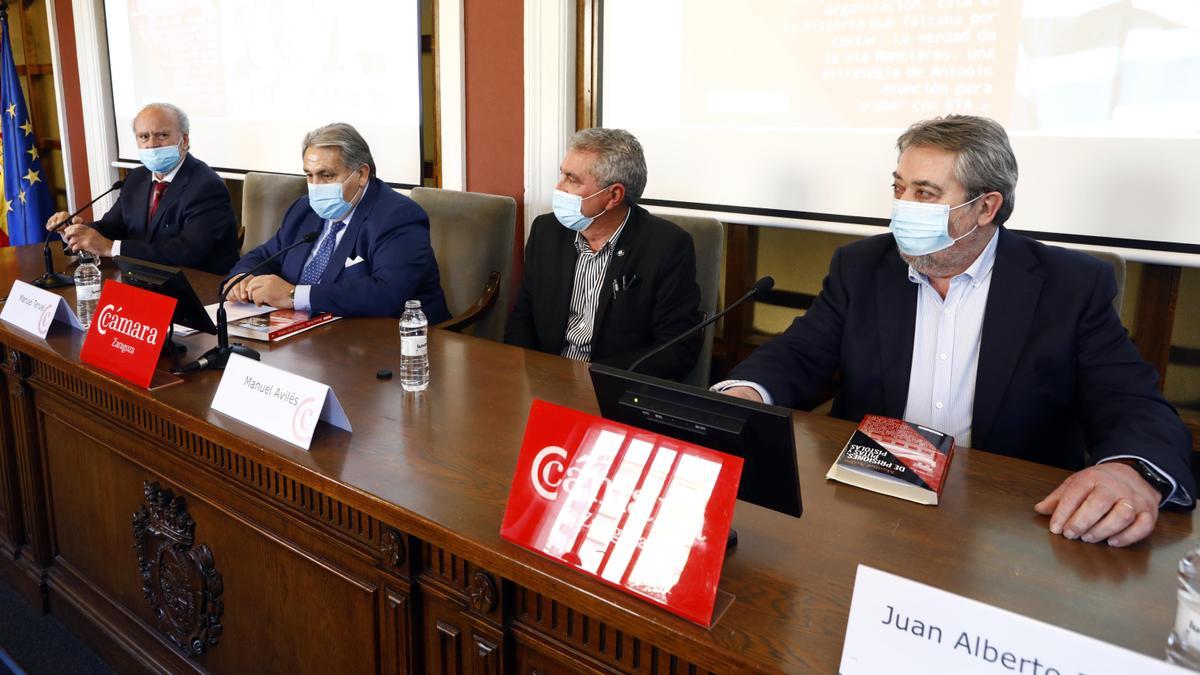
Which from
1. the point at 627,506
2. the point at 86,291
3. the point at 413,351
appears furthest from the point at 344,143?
the point at 627,506

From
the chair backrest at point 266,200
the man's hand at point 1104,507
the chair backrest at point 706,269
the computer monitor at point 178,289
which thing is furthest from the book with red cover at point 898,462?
the chair backrest at point 266,200

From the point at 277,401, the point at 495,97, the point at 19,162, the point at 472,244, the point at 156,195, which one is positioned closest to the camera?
the point at 277,401

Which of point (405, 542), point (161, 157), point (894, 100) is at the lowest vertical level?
point (405, 542)

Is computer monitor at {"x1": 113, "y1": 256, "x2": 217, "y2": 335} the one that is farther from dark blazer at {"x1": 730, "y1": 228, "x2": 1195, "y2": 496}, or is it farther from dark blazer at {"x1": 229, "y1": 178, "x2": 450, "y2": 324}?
dark blazer at {"x1": 730, "y1": 228, "x2": 1195, "y2": 496}

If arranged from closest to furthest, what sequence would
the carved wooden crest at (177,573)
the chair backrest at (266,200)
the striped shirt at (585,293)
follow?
the carved wooden crest at (177,573) < the striped shirt at (585,293) < the chair backrest at (266,200)

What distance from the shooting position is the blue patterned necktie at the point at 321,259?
91.4 inches

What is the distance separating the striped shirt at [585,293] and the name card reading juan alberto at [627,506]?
1185 millimetres

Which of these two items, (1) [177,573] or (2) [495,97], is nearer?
(1) [177,573]

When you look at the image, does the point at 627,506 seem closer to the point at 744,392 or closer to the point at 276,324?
the point at 744,392

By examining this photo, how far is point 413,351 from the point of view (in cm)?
154

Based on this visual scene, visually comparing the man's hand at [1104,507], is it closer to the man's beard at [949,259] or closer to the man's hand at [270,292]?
the man's beard at [949,259]

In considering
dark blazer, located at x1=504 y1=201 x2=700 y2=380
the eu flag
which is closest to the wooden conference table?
dark blazer, located at x1=504 y1=201 x2=700 y2=380

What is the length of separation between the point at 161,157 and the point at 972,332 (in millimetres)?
2735

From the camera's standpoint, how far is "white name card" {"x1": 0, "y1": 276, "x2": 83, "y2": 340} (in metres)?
1.83
